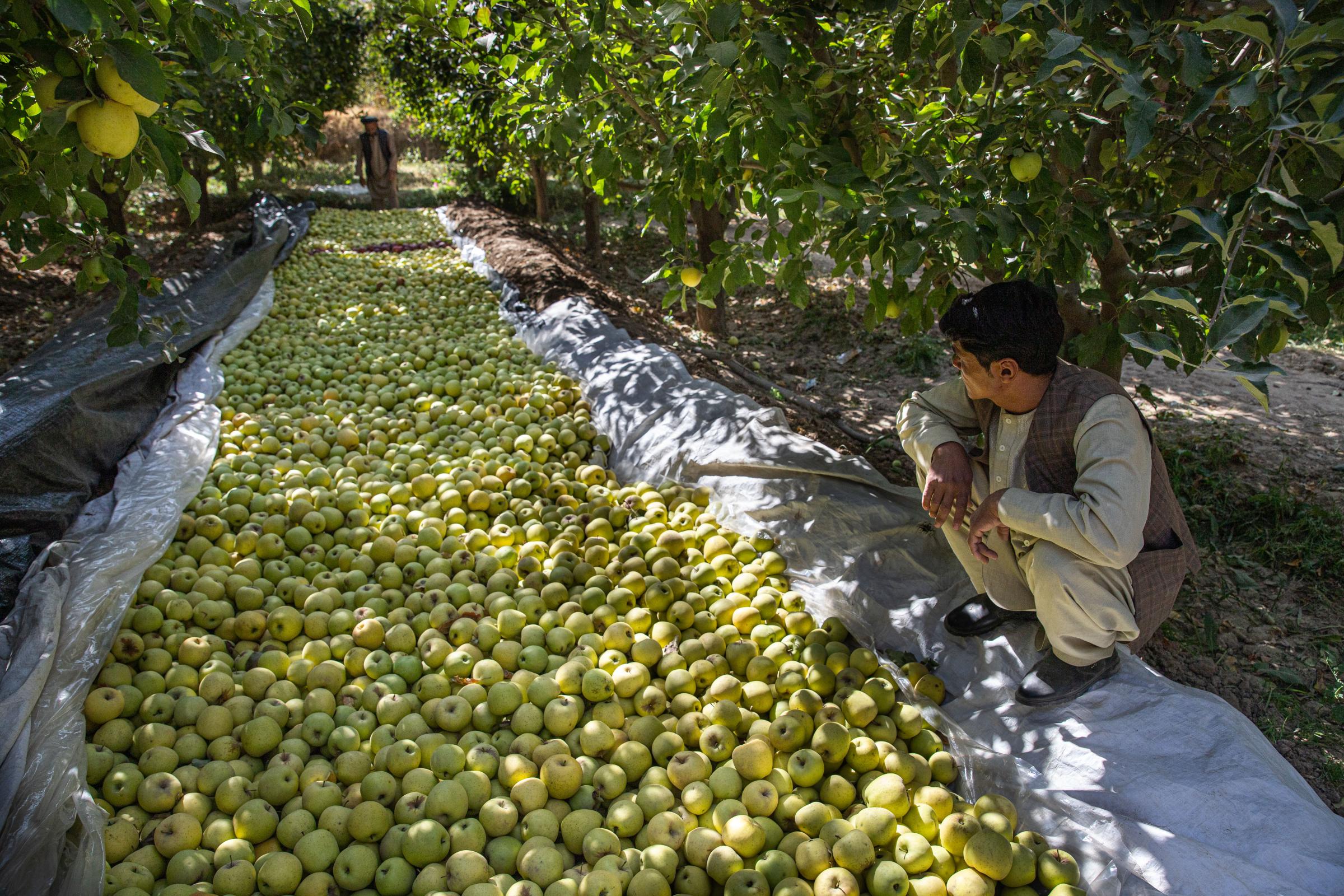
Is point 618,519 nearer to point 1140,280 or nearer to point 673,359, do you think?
point 673,359

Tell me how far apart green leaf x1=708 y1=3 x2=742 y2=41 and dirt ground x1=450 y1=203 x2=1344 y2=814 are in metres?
2.10

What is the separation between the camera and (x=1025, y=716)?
221 cm

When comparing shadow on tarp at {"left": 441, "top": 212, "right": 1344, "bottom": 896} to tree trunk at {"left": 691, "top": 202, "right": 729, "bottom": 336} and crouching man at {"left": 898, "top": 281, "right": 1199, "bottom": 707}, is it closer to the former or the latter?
crouching man at {"left": 898, "top": 281, "right": 1199, "bottom": 707}

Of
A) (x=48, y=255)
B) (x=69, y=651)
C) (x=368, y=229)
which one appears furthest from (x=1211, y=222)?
(x=368, y=229)

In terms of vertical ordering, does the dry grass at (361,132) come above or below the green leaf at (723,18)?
below

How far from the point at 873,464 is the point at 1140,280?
1693mm

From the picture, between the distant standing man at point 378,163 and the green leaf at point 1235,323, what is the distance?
13.6 meters

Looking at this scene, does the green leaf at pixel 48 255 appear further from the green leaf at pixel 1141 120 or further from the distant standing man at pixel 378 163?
the distant standing man at pixel 378 163

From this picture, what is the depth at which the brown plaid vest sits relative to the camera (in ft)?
7.38

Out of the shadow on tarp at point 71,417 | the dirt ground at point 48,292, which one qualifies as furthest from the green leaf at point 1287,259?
the dirt ground at point 48,292

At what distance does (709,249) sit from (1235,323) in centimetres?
531

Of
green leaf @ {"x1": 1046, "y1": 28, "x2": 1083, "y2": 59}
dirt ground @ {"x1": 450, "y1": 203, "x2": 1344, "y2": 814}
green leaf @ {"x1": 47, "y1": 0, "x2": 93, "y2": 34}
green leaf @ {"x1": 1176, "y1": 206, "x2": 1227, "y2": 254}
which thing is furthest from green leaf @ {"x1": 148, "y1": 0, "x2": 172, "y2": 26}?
dirt ground @ {"x1": 450, "y1": 203, "x2": 1344, "y2": 814}

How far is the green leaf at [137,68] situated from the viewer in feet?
4.32

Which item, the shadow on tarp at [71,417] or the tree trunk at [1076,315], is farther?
the tree trunk at [1076,315]
